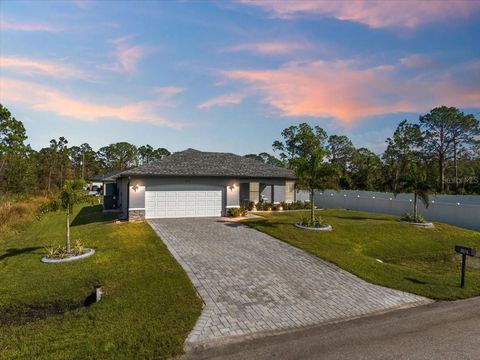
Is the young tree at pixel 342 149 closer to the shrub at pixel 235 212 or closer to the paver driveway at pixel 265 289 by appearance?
the shrub at pixel 235 212

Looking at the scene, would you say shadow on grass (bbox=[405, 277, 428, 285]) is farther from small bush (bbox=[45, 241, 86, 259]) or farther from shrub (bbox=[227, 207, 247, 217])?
shrub (bbox=[227, 207, 247, 217])

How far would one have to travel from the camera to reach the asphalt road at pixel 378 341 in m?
5.85

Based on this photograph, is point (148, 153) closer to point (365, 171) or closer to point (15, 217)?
point (365, 171)

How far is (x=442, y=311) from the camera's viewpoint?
26.3ft

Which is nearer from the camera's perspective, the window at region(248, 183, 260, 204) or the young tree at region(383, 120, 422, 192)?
the window at region(248, 183, 260, 204)

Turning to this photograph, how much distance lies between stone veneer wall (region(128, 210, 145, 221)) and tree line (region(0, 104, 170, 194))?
441 centimetres

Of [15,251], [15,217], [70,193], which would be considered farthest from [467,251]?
[15,217]

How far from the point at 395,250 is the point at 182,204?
13.5 m

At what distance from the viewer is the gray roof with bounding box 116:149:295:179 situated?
2129cm

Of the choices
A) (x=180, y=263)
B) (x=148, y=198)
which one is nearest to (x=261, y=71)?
(x=148, y=198)

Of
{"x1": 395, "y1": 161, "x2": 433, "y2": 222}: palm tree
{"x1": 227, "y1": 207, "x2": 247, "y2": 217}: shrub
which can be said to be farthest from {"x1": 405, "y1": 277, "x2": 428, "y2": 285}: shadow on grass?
→ {"x1": 227, "y1": 207, "x2": 247, "y2": 217}: shrub

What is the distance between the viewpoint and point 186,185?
21.9 metres

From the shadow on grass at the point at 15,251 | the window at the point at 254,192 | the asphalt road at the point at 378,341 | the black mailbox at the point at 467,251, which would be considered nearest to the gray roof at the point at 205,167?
the window at the point at 254,192

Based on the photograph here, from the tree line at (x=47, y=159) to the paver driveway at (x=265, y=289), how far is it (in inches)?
491
